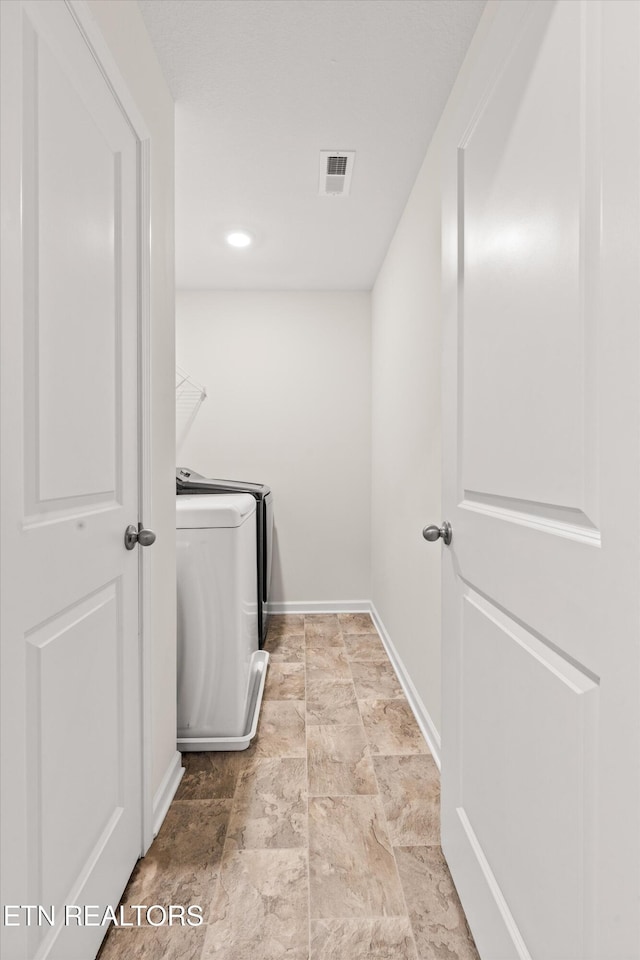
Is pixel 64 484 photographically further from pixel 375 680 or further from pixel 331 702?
pixel 375 680

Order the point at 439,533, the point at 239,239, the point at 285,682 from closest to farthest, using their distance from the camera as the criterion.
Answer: the point at 439,533 < the point at 285,682 < the point at 239,239

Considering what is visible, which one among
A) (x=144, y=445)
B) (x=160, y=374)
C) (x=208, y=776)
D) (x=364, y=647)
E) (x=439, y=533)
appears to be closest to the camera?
(x=439, y=533)

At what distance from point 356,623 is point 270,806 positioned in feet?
6.59

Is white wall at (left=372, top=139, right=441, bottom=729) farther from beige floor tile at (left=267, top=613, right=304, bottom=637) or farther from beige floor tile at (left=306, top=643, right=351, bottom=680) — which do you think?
beige floor tile at (left=267, top=613, right=304, bottom=637)

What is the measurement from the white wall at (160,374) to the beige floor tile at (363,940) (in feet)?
1.97

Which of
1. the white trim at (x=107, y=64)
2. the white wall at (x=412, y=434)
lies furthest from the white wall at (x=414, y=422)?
the white trim at (x=107, y=64)

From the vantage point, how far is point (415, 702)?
2.25m

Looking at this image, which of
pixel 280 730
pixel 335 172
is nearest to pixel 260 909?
pixel 280 730

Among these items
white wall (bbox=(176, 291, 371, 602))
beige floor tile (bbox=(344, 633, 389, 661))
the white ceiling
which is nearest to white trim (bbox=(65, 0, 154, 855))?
the white ceiling

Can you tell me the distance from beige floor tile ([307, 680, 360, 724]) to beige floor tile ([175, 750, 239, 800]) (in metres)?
0.42

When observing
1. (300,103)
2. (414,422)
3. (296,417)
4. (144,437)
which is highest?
(300,103)

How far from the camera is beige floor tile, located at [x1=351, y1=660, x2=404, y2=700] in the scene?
7.99 ft

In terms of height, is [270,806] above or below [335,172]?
below

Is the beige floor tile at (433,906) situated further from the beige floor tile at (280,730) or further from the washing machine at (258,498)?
the washing machine at (258,498)
